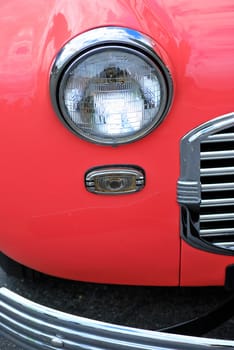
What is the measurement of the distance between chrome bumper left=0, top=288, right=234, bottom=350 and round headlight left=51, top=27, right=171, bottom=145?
490 millimetres

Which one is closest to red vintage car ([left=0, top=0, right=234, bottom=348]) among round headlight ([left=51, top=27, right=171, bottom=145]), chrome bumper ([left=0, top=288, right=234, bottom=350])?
round headlight ([left=51, top=27, right=171, bottom=145])

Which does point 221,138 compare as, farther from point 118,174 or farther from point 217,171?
point 118,174

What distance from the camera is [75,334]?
1437mm

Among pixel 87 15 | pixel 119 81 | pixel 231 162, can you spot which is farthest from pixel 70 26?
pixel 231 162

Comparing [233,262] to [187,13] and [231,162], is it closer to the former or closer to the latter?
[231,162]

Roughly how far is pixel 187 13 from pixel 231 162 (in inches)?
16.3

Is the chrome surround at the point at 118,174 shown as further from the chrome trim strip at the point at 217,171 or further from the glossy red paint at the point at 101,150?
the chrome trim strip at the point at 217,171

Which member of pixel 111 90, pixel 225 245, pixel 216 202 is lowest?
pixel 225 245

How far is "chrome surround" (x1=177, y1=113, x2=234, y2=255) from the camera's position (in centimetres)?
135

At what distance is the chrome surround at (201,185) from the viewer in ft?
4.43

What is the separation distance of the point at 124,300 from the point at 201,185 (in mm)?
989

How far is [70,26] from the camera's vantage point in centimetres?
138

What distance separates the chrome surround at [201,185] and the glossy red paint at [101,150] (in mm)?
25

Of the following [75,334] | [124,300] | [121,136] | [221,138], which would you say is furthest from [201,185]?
[124,300]
